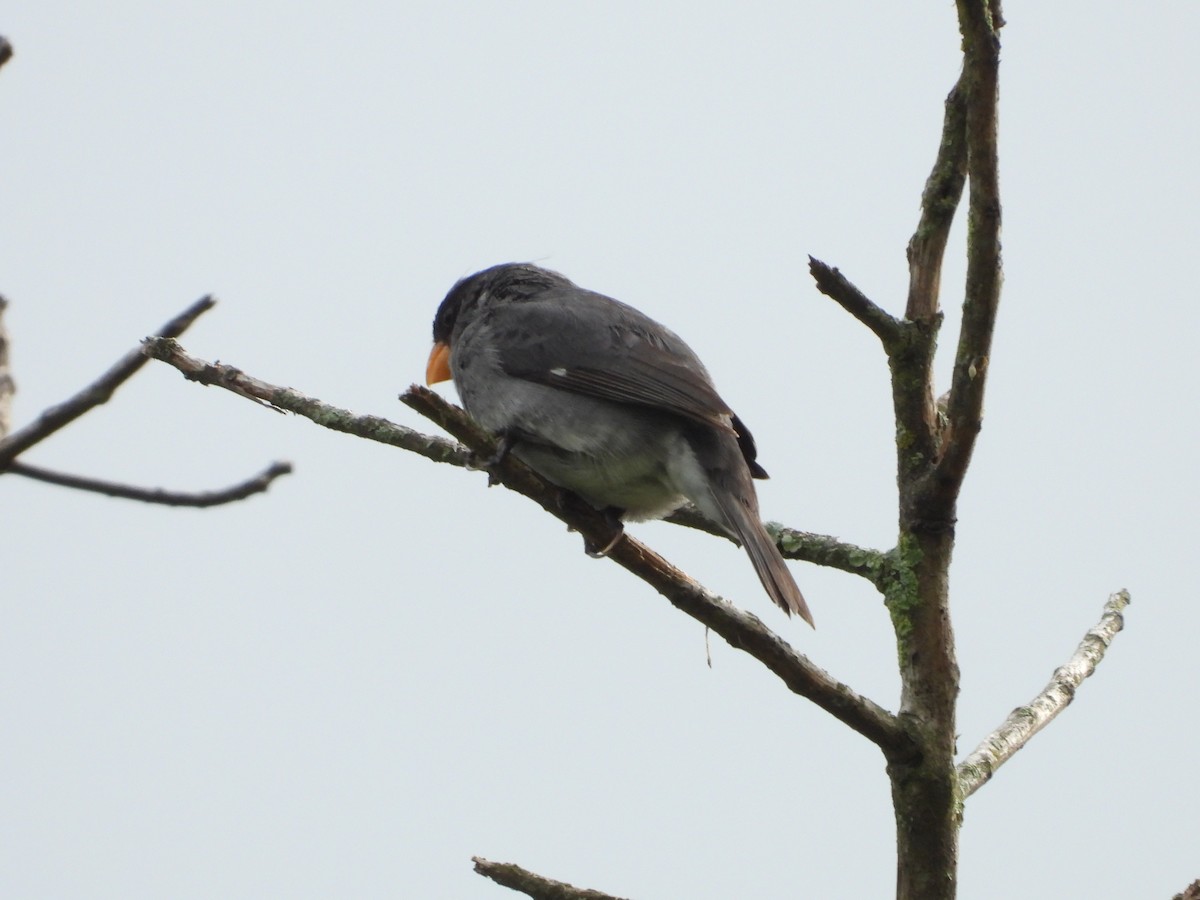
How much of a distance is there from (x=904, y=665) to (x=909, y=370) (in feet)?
2.52

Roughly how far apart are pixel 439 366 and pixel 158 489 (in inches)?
137

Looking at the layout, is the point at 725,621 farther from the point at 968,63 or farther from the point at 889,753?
the point at 968,63

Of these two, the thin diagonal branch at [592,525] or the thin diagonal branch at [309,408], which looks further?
the thin diagonal branch at [309,408]

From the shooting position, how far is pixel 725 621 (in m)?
3.28

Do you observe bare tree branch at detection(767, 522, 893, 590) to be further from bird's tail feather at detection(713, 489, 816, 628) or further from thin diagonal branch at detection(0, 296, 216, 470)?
thin diagonal branch at detection(0, 296, 216, 470)

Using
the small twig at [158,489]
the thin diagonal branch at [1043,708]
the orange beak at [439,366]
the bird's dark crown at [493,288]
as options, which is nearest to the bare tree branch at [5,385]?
the small twig at [158,489]

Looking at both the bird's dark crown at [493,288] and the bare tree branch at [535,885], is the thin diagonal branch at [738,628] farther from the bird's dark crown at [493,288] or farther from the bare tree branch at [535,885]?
the bird's dark crown at [493,288]

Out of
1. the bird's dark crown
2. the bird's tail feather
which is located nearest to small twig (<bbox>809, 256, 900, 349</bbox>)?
the bird's tail feather

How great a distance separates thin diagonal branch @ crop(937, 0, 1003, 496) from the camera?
301 cm

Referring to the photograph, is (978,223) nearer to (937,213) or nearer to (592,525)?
(937,213)

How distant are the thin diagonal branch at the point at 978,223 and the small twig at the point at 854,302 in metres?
0.21

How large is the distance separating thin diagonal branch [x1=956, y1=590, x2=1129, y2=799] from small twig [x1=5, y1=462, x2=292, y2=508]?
6.12 ft

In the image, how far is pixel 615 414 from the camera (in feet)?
16.2

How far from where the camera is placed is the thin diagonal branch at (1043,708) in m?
3.25
